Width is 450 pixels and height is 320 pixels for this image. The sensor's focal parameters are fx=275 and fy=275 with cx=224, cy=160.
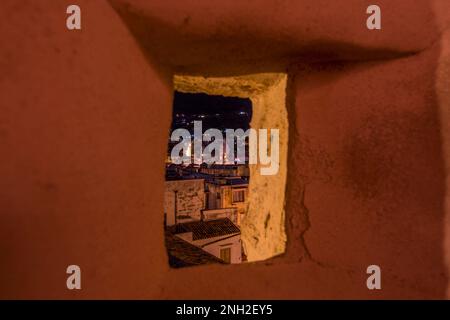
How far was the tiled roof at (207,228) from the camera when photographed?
7.45m

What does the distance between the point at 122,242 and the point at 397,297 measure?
2.67ft

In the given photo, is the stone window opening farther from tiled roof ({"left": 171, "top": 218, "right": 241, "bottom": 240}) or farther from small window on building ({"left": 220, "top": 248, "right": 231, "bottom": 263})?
small window on building ({"left": 220, "top": 248, "right": 231, "bottom": 263})

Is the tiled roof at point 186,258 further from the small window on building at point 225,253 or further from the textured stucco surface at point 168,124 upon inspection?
the small window on building at point 225,253

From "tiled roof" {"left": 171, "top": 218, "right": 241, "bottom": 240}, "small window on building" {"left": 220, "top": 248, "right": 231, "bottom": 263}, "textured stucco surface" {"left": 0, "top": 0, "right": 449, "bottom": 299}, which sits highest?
"textured stucco surface" {"left": 0, "top": 0, "right": 449, "bottom": 299}

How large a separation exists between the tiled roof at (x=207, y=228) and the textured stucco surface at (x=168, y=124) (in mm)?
6630

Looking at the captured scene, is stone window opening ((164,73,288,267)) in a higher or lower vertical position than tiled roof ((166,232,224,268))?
higher

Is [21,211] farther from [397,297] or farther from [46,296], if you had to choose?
[397,297]

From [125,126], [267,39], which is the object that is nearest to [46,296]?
[125,126]

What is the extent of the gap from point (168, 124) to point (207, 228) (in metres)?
7.28

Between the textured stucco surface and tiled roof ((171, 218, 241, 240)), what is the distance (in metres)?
6.63

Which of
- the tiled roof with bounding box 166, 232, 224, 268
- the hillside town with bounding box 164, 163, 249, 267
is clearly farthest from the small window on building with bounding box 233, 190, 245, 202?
the tiled roof with bounding box 166, 232, 224, 268

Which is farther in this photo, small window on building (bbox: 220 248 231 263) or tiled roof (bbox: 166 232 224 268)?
small window on building (bbox: 220 248 231 263)

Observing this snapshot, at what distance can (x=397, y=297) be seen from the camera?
2.71 ft

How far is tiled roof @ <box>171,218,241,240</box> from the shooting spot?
745cm
